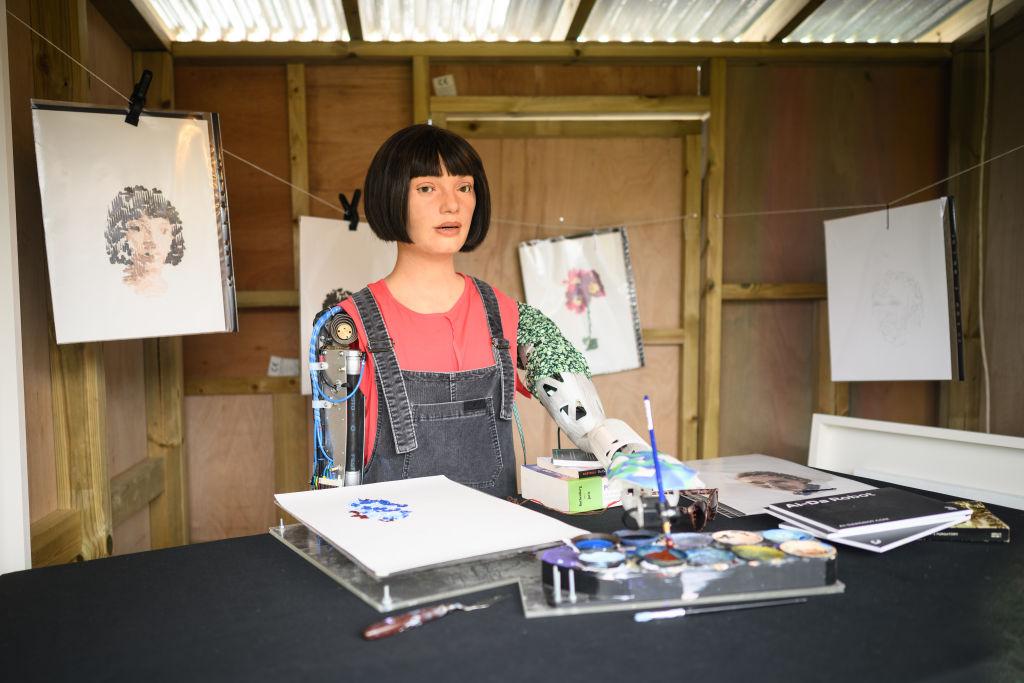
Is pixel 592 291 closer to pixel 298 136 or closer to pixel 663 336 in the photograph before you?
pixel 663 336

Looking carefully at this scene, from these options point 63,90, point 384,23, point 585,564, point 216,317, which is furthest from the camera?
point 384,23

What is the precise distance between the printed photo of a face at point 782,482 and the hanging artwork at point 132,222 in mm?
1730

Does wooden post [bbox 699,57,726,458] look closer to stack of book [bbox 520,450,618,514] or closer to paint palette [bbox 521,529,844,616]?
stack of book [bbox 520,450,618,514]

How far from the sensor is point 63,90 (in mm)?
2277

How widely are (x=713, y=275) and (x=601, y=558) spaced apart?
2.79 m

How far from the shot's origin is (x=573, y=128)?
360 centimetres

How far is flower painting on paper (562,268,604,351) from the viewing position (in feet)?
11.8

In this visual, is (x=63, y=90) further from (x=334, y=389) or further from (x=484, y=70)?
(x=484, y=70)

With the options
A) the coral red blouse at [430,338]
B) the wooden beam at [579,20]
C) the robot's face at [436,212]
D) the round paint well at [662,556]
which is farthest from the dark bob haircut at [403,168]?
the wooden beam at [579,20]

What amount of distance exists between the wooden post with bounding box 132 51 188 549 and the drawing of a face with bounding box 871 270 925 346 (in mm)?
3111

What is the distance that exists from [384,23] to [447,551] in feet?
9.40

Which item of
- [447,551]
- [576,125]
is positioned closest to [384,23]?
[576,125]

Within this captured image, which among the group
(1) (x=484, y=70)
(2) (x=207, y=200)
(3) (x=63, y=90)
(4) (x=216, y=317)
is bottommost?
(4) (x=216, y=317)

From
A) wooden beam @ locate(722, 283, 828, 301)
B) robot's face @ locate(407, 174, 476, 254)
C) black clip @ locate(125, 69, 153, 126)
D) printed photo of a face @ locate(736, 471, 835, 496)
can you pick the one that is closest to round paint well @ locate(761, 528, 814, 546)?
printed photo of a face @ locate(736, 471, 835, 496)
